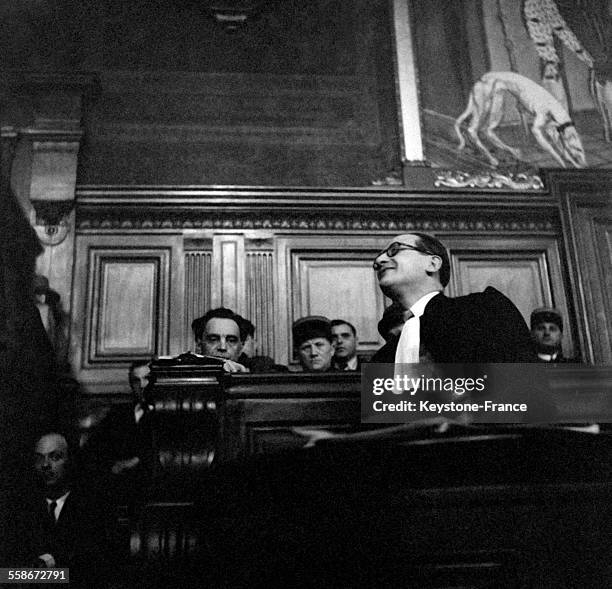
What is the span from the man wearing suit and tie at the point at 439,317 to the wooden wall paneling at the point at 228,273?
6.54 feet

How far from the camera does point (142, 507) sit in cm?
185

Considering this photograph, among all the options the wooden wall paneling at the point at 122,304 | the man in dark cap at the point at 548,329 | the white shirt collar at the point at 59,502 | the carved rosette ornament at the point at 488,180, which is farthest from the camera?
the carved rosette ornament at the point at 488,180

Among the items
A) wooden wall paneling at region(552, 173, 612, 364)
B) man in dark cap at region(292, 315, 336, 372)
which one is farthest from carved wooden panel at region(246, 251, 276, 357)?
wooden wall paneling at region(552, 173, 612, 364)

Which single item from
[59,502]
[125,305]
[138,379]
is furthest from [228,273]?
[59,502]

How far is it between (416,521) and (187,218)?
10.6 ft

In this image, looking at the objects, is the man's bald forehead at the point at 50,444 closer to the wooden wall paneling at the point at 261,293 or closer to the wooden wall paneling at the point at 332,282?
the wooden wall paneling at the point at 261,293

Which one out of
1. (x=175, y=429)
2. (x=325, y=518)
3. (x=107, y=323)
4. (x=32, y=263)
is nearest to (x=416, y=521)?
(x=325, y=518)

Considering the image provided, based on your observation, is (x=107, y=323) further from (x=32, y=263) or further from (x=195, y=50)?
(x=195, y=50)

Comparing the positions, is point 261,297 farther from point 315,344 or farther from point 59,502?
point 59,502

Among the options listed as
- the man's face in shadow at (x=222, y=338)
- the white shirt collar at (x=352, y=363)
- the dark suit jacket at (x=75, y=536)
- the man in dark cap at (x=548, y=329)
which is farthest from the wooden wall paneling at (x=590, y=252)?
the dark suit jacket at (x=75, y=536)

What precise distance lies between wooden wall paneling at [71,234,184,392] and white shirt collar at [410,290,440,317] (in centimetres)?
216

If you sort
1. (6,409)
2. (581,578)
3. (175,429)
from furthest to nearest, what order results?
(6,409) < (175,429) < (581,578)

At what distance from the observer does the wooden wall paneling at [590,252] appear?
4.44 meters

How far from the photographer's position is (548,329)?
13.4ft
